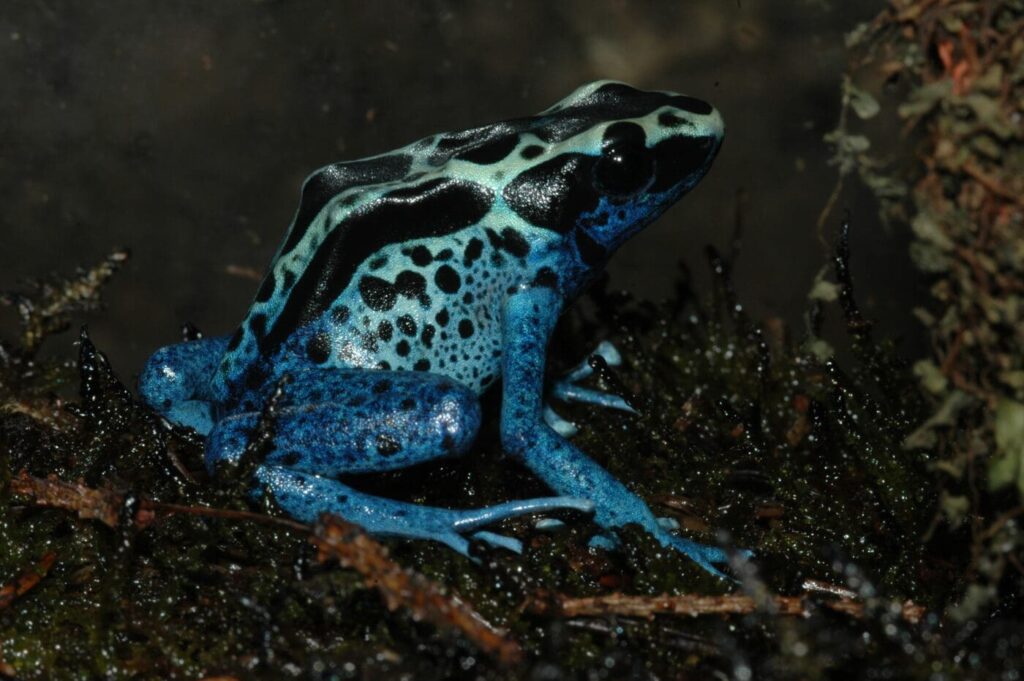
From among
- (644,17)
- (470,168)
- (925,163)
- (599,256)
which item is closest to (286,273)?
(470,168)

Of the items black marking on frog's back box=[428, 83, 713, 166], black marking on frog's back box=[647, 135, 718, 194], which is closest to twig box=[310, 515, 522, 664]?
black marking on frog's back box=[428, 83, 713, 166]

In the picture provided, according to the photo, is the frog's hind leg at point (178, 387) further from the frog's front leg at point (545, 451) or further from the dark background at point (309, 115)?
the dark background at point (309, 115)

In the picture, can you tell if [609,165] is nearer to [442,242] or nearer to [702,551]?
[442,242]

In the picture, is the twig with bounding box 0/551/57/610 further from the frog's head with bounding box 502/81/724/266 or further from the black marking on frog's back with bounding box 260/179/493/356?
the frog's head with bounding box 502/81/724/266

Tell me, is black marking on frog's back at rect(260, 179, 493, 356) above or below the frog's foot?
above

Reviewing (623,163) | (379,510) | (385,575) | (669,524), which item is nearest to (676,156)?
(623,163)

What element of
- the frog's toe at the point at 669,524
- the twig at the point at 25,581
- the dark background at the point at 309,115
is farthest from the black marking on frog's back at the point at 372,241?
the dark background at the point at 309,115
